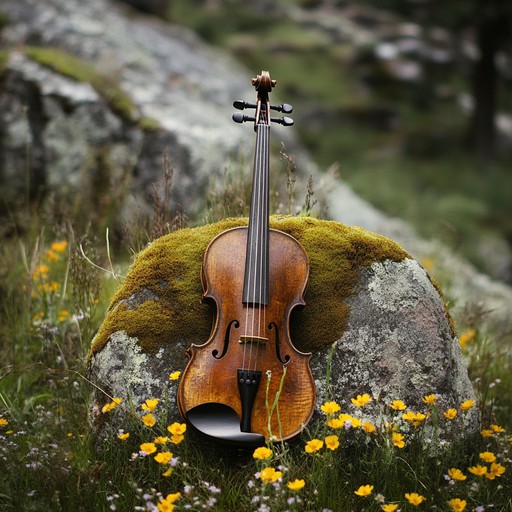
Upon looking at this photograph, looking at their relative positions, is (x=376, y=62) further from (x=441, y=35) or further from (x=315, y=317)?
(x=315, y=317)

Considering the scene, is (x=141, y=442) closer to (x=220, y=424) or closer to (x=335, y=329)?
(x=220, y=424)

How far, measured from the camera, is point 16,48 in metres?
6.42

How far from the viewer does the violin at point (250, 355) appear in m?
2.35

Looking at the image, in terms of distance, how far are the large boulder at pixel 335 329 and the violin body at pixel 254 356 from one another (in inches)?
7.1

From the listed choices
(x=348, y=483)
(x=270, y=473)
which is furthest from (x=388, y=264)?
(x=270, y=473)

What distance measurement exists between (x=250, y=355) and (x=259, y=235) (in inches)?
20.5

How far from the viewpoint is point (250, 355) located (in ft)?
7.83

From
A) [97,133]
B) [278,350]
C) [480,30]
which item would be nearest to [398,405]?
[278,350]

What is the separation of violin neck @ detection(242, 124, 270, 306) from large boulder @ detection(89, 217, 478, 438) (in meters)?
0.32

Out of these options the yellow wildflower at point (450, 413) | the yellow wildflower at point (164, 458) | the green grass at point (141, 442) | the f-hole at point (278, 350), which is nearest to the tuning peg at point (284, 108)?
the green grass at point (141, 442)

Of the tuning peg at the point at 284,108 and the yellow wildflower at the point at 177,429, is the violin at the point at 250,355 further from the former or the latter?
the tuning peg at the point at 284,108

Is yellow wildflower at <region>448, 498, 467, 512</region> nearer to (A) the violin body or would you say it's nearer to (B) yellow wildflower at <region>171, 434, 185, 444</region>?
(A) the violin body

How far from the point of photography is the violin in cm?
235

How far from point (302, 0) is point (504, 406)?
2205 centimetres
